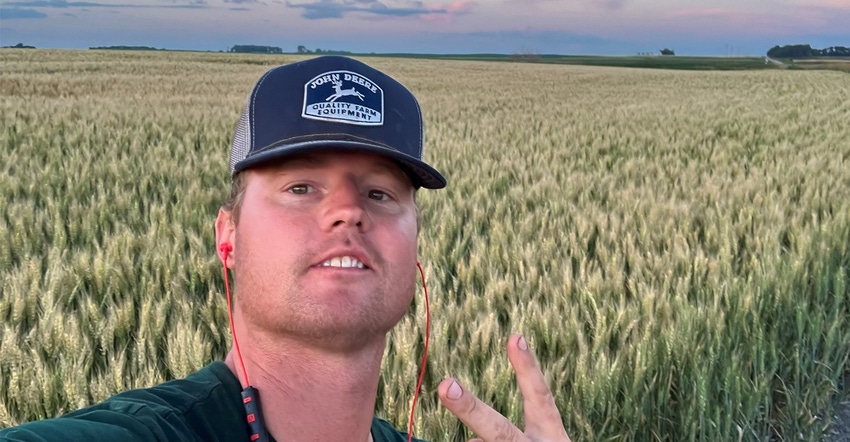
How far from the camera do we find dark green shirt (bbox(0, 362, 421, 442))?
96cm

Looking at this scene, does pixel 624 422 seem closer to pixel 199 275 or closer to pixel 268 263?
pixel 268 263

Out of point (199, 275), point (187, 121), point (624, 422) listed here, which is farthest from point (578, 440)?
point (187, 121)

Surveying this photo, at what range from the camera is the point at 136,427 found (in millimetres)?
1015

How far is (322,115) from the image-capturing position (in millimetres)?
1357

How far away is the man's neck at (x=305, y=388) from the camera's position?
50.0 inches

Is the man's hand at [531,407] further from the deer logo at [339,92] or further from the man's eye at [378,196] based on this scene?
the deer logo at [339,92]

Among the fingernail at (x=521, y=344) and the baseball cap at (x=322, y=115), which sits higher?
the baseball cap at (x=322, y=115)

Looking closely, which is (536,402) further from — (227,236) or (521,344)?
(227,236)

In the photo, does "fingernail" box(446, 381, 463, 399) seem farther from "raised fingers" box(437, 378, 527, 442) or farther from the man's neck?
the man's neck

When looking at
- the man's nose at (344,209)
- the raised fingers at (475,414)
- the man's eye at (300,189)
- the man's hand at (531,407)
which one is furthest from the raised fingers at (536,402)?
the man's eye at (300,189)

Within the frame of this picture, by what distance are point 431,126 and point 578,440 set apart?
839 centimetres

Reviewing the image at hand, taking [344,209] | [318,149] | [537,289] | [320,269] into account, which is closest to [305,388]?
[320,269]

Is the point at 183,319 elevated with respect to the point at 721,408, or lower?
elevated

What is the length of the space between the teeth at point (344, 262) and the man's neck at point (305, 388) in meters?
0.15
